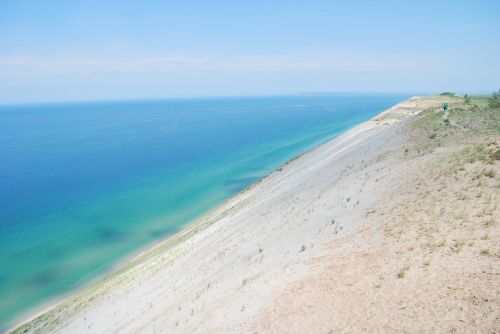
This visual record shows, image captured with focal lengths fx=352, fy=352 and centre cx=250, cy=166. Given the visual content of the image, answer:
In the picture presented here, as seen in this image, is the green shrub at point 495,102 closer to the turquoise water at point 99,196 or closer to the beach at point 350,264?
the beach at point 350,264

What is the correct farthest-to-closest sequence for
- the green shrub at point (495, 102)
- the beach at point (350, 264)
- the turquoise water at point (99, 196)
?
the green shrub at point (495, 102) → the turquoise water at point (99, 196) → the beach at point (350, 264)

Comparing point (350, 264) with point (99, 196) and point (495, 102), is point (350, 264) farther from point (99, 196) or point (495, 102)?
point (99, 196)

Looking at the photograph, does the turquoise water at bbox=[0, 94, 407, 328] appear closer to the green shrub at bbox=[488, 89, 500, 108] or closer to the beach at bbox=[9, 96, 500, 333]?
the beach at bbox=[9, 96, 500, 333]

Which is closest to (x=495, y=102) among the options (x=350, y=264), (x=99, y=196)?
(x=350, y=264)

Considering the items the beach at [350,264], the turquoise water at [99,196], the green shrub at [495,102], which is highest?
the green shrub at [495,102]

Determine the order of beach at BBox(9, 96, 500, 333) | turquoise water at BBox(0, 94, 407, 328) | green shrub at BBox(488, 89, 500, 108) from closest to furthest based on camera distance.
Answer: beach at BBox(9, 96, 500, 333) → turquoise water at BBox(0, 94, 407, 328) → green shrub at BBox(488, 89, 500, 108)

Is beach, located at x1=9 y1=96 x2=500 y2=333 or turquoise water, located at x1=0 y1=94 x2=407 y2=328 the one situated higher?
beach, located at x1=9 y1=96 x2=500 y2=333

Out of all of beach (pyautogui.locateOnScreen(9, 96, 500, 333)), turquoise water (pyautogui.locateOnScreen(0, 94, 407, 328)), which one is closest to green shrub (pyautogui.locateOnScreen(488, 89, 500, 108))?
beach (pyautogui.locateOnScreen(9, 96, 500, 333))

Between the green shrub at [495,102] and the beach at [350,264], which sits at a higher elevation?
the green shrub at [495,102]

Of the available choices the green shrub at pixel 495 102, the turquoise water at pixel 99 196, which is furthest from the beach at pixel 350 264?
the green shrub at pixel 495 102
